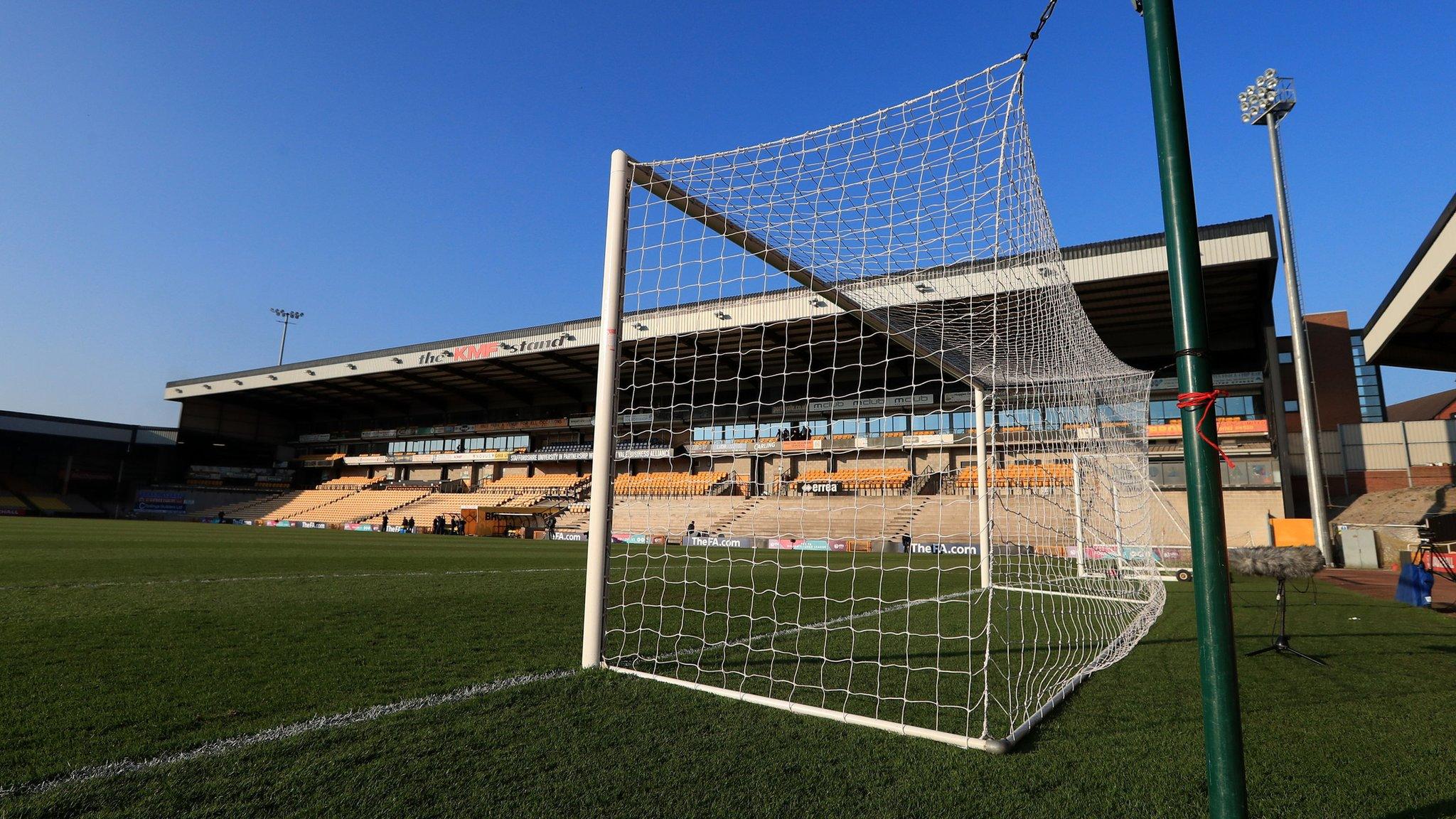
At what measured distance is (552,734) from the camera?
2617 mm

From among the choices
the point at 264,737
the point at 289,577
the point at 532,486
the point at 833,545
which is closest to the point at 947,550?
the point at 833,545

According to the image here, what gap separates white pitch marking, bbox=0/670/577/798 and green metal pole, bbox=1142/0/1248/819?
276cm

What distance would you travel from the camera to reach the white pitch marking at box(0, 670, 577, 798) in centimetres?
202

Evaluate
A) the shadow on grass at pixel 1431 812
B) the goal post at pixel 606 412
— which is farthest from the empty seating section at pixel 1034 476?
the goal post at pixel 606 412

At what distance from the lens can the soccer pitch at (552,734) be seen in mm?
2062

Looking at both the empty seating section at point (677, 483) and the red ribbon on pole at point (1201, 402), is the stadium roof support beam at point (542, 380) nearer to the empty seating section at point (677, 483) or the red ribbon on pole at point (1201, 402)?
the empty seating section at point (677, 483)

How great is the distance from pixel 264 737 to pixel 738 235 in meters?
3.54

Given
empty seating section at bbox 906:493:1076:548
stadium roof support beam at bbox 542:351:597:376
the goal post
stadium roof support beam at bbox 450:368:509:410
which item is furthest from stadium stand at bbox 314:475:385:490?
the goal post

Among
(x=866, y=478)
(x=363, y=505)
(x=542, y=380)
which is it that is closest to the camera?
(x=866, y=478)

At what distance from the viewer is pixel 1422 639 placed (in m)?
5.30

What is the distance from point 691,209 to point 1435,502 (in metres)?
22.3

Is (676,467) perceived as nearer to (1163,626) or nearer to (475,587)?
(475,587)

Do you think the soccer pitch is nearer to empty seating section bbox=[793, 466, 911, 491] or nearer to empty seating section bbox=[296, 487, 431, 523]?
empty seating section bbox=[793, 466, 911, 491]

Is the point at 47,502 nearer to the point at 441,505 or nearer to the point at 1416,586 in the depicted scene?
Answer: the point at 441,505
